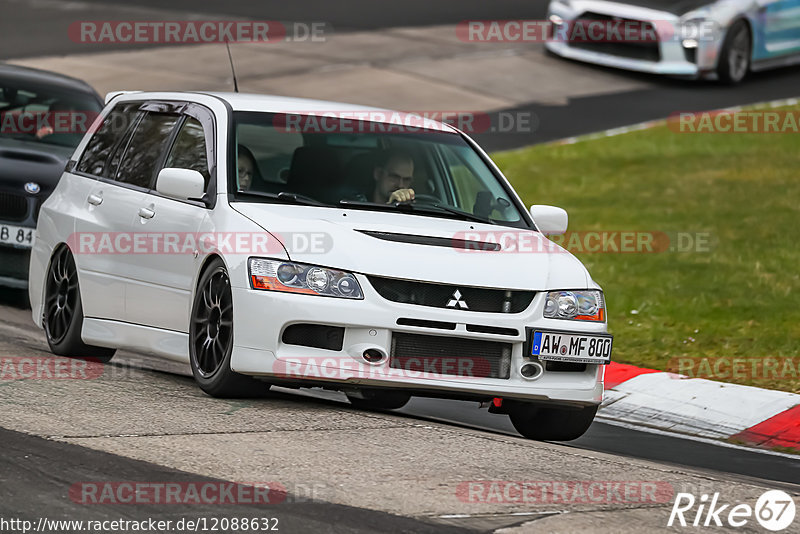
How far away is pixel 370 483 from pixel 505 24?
21.2 meters

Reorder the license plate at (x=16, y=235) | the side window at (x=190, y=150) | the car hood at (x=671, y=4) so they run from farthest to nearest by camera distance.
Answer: the car hood at (x=671, y=4)
the license plate at (x=16, y=235)
the side window at (x=190, y=150)

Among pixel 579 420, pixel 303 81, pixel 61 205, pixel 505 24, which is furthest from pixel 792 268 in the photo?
pixel 505 24

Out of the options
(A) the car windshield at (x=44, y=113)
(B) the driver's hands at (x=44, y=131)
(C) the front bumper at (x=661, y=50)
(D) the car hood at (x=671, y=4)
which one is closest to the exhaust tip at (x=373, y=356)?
(A) the car windshield at (x=44, y=113)

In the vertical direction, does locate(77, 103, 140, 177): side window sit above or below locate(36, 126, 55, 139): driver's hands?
above

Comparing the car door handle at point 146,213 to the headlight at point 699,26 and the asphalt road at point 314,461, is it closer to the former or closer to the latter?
the asphalt road at point 314,461

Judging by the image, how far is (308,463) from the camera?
6.51m

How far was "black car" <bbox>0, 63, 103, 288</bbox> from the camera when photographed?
1170 cm

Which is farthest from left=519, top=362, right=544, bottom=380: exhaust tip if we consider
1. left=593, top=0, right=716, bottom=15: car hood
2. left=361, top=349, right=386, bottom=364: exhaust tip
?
left=593, top=0, right=716, bottom=15: car hood

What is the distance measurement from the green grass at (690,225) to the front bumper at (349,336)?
3234mm

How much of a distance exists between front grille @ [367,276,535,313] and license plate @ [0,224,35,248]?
494 cm

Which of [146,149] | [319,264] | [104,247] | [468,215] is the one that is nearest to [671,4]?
[146,149]

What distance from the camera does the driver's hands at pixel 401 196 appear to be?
8.57 metres

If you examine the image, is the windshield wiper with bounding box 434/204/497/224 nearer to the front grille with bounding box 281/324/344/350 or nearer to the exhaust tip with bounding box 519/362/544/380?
the exhaust tip with bounding box 519/362/544/380

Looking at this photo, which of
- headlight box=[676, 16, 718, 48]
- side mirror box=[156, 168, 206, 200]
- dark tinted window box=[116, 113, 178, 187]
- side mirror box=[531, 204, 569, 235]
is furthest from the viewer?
headlight box=[676, 16, 718, 48]
